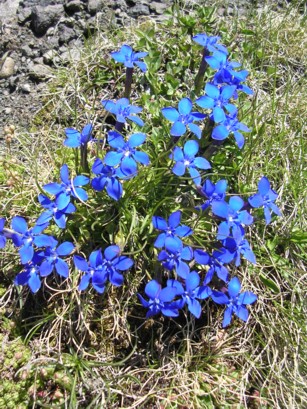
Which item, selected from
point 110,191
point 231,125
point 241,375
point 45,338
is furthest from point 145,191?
point 241,375

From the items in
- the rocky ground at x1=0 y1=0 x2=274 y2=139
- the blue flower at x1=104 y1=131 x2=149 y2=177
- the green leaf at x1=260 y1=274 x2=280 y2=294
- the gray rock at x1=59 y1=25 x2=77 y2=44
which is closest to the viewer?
the blue flower at x1=104 y1=131 x2=149 y2=177

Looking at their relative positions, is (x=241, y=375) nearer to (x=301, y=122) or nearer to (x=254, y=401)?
(x=254, y=401)

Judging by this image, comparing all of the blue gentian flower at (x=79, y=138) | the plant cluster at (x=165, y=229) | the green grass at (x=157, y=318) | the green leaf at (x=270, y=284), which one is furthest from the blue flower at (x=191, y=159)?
the green leaf at (x=270, y=284)

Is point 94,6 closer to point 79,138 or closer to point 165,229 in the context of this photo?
point 79,138

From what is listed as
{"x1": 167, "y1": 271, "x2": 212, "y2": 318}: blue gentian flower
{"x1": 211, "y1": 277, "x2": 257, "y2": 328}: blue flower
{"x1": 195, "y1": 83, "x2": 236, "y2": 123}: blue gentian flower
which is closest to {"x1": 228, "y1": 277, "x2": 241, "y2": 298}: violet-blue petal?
{"x1": 211, "y1": 277, "x2": 257, "y2": 328}: blue flower

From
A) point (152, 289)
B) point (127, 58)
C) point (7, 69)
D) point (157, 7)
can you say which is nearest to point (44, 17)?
point (7, 69)

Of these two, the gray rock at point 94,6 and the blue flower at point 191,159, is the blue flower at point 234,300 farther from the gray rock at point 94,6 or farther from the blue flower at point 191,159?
the gray rock at point 94,6

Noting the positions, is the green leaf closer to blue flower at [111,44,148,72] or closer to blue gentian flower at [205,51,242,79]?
blue gentian flower at [205,51,242,79]
